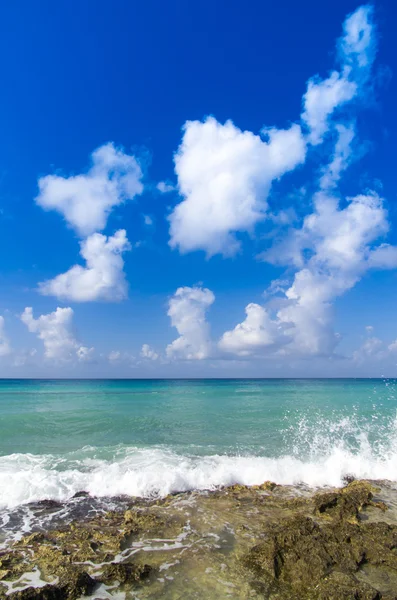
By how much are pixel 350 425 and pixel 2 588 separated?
70.0ft

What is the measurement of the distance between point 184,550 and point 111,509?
309cm

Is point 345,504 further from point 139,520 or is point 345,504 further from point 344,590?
point 139,520

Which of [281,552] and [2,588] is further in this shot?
[281,552]

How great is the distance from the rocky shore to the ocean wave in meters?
1.43

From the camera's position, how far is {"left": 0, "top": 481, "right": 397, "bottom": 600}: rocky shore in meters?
5.84

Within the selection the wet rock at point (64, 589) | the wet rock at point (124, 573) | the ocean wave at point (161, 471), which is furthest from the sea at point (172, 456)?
the wet rock at point (124, 573)

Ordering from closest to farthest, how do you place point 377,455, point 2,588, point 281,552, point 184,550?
point 2,588 < point 281,552 < point 184,550 < point 377,455

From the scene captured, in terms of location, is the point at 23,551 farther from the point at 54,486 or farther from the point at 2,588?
the point at 54,486

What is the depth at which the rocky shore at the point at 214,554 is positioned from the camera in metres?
5.84

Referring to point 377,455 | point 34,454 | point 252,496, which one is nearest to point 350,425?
point 377,455

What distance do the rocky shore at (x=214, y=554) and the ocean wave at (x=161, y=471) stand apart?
1432 millimetres

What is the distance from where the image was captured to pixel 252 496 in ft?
33.9

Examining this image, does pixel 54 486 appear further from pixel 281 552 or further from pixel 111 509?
A: pixel 281 552

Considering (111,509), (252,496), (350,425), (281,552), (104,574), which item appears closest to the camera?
(104,574)
